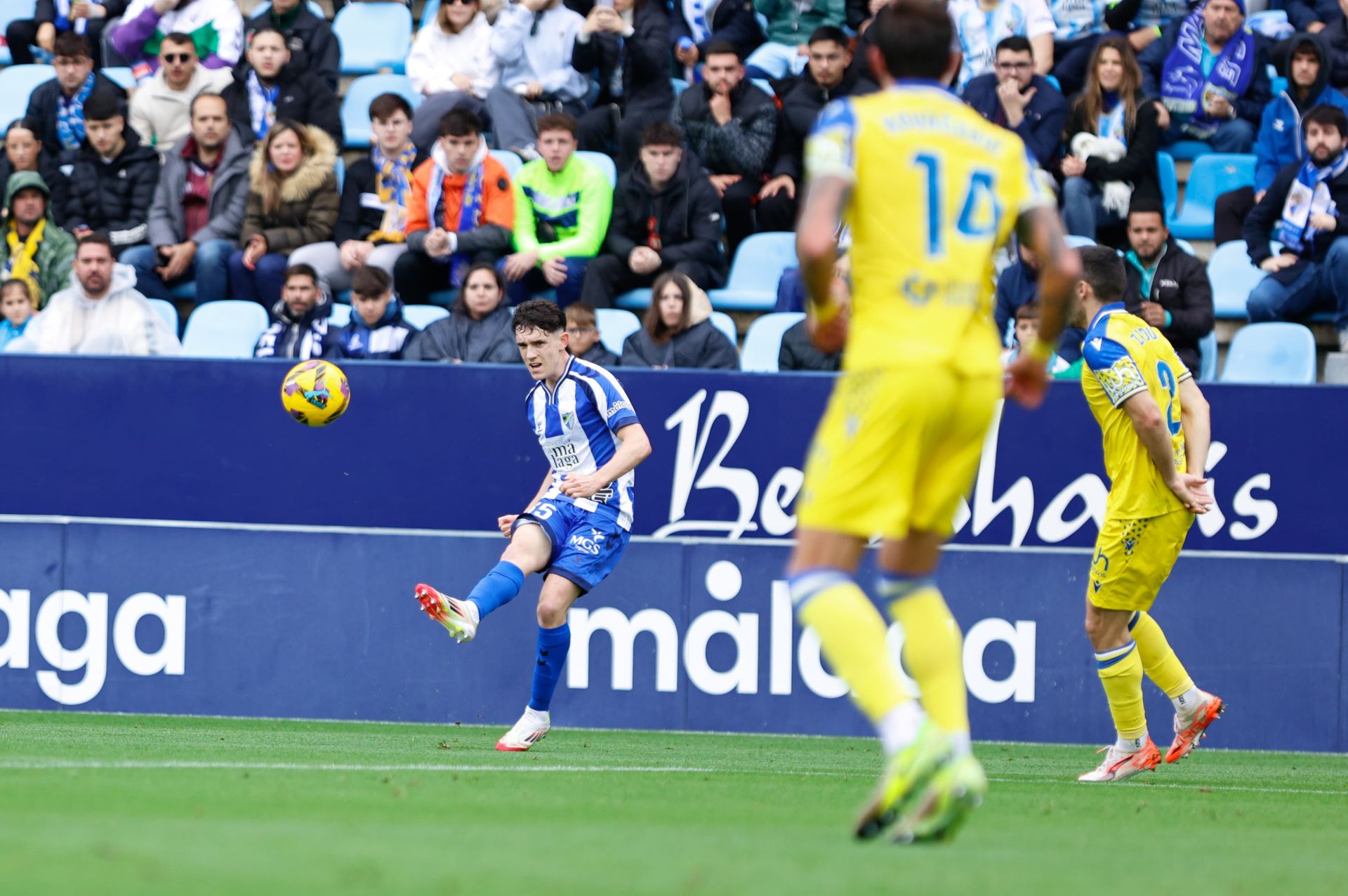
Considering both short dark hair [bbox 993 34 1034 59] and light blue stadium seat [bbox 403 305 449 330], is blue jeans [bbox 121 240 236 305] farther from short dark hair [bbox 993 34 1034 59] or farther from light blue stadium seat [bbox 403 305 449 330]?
short dark hair [bbox 993 34 1034 59]

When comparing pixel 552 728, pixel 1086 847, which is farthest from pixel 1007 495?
pixel 1086 847

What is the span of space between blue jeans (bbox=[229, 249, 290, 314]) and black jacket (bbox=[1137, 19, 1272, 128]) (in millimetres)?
6541

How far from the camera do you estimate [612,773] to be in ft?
24.2

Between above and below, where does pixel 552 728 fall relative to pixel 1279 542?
below

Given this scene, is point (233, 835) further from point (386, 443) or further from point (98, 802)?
point (386, 443)

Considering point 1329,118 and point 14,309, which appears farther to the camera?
point 14,309

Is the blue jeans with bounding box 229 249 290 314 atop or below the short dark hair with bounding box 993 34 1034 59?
below

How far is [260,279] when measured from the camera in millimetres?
13656

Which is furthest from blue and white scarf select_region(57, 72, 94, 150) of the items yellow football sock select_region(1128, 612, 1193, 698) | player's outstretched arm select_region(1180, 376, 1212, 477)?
yellow football sock select_region(1128, 612, 1193, 698)

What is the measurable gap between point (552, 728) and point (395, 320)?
3.34m

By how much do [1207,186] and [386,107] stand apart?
6168 mm

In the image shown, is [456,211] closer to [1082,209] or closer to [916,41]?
[1082,209]

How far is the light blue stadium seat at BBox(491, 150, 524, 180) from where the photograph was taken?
1404 cm

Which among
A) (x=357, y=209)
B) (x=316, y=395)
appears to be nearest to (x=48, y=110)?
(x=357, y=209)
